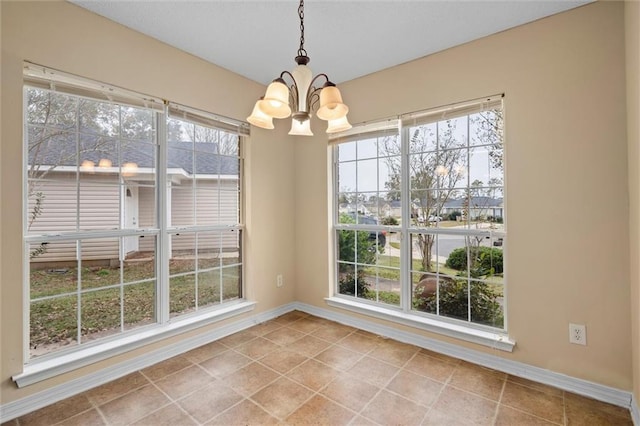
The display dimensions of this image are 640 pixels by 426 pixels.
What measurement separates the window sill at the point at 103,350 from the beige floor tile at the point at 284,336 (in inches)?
18.8

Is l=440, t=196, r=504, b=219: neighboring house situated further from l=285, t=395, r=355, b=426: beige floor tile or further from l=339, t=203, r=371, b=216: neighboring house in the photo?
l=285, t=395, r=355, b=426: beige floor tile

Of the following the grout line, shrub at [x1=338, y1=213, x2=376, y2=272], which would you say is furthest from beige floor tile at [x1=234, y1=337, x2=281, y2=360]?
the grout line

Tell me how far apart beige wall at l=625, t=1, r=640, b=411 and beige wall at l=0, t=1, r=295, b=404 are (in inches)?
113

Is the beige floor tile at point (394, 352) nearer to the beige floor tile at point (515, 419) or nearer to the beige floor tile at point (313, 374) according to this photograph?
the beige floor tile at point (313, 374)

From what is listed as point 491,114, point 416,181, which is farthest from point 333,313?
point 491,114

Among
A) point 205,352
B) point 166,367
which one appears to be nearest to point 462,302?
point 205,352

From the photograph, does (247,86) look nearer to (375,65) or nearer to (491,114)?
(375,65)

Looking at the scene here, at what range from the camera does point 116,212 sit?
227 cm

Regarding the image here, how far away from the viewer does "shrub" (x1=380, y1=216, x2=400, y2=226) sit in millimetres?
2910

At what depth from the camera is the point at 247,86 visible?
10.1 feet

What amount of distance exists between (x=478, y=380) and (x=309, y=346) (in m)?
1.35

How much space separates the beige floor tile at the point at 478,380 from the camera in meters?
1.97

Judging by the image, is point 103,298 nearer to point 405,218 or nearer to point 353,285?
point 353,285

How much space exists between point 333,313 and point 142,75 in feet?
9.42
